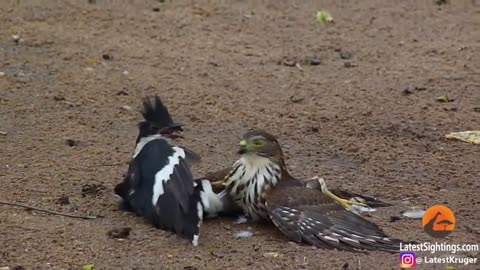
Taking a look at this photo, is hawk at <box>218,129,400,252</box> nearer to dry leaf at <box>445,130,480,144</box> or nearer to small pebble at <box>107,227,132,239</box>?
small pebble at <box>107,227,132,239</box>

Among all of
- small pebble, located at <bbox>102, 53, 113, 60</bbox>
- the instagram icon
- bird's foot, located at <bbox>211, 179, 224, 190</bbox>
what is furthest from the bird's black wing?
small pebble, located at <bbox>102, 53, 113, 60</bbox>

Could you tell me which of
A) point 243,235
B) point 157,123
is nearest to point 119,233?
point 243,235

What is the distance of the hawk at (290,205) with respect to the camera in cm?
626

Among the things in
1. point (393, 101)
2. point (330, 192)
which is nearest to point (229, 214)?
point (330, 192)

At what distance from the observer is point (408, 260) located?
5996 millimetres

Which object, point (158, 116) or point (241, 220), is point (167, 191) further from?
point (158, 116)

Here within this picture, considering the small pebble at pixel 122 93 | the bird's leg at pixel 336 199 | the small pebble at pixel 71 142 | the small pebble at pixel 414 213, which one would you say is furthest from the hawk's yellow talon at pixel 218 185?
the small pebble at pixel 122 93

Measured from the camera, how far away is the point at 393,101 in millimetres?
9312

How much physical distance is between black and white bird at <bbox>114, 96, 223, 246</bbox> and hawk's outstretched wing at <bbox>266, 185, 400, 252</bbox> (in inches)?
16.0

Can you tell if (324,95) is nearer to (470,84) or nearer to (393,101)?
(393,101)

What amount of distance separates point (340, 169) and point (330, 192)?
33.0 inches

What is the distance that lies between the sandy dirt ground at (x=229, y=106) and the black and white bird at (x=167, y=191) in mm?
96

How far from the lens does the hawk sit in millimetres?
6262

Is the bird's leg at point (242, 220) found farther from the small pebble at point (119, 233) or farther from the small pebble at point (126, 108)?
the small pebble at point (126, 108)
